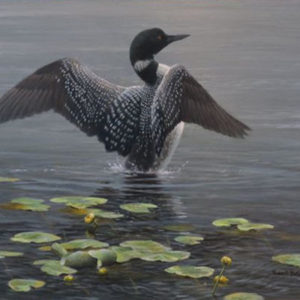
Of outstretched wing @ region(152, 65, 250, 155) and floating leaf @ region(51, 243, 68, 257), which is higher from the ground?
outstretched wing @ region(152, 65, 250, 155)

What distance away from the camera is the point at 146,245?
734 cm

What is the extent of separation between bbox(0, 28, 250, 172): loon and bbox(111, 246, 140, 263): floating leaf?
3.21 metres

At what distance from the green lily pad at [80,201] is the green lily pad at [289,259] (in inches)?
75.1

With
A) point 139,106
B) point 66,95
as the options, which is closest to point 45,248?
point 139,106

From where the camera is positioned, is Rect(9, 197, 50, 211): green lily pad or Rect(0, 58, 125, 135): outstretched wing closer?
Rect(9, 197, 50, 211): green lily pad

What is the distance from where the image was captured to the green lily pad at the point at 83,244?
24.1ft

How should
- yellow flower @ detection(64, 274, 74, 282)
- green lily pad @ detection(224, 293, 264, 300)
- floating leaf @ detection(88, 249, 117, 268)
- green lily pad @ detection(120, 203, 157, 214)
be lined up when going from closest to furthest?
green lily pad @ detection(224, 293, 264, 300)
yellow flower @ detection(64, 274, 74, 282)
floating leaf @ detection(88, 249, 117, 268)
green lily pad @ detection(120, 203, 157, 214)

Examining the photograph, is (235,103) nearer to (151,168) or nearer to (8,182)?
(151,168)

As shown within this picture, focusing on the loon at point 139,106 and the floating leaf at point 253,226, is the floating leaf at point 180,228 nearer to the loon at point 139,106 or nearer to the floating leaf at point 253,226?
the floating leaf at point 253,226

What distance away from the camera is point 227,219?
322 inches

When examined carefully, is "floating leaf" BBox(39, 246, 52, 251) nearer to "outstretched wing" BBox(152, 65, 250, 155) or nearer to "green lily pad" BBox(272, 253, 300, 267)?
"green lily pad" BBox(272, 253, 300, 267)

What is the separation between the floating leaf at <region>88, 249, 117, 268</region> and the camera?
6938 millimetres

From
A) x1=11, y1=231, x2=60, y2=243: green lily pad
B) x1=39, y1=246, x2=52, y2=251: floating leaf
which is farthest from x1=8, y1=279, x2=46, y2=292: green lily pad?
x1=11, y1=231, x2=60, y2=243: green lily pad

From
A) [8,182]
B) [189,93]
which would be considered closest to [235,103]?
[189,93]
